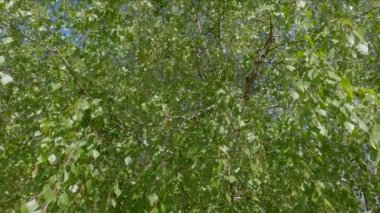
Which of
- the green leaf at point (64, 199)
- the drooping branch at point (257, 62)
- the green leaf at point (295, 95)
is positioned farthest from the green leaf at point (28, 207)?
the drooping branch at point (257, 62)

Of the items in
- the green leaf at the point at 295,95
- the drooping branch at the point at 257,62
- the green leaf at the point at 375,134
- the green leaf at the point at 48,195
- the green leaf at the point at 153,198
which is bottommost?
the drooping branch at the point at 257,62

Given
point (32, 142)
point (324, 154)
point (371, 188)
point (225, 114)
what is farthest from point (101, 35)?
point (371, 188)

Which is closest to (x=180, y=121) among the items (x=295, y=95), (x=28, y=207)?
(x=295, y=95)

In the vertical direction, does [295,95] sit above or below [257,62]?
above

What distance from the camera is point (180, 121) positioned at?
13.7 ft

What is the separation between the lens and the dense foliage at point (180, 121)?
2.52 meters

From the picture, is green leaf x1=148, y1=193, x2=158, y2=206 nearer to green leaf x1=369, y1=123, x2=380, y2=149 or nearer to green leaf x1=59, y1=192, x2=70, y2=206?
green leaf x1=59, y1=192, x2=70, y2=206

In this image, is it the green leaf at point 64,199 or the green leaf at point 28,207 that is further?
the green leaf at point 64,199

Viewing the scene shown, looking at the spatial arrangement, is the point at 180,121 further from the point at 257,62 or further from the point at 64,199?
the point at 64,199

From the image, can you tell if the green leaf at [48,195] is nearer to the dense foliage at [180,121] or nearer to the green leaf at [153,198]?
the dense foliage at [180,121]

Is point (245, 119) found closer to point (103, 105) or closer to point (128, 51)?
point (103, 105)

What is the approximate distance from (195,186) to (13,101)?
3227mm

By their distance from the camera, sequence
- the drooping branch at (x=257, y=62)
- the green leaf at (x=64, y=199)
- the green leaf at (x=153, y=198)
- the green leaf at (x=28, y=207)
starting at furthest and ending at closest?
the drooping branch at (x=257, y=62) < the green leaf at (x=153, y=198) < the green leaf at (x=64, y=199) < the green leaf at (x=28, y=207)

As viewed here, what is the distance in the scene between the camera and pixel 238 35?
646 cm
